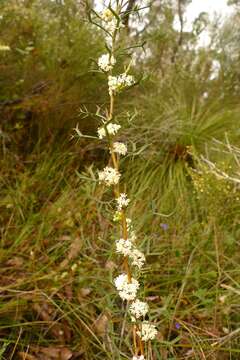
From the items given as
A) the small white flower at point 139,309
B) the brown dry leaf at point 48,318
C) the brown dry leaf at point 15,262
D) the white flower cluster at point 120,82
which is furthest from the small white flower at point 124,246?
A: the brown dry leaf at point 15,262

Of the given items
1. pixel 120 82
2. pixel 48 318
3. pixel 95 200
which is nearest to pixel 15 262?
pixel 48 318

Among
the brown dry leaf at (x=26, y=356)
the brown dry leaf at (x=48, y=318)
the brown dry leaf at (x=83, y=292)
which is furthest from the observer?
the brown dry leaf at (x=83, y=292)

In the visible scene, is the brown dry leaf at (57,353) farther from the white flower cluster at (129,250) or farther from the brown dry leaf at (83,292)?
the white flower cluster at (129,250)

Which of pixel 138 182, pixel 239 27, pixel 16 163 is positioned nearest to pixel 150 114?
pixel 138 182

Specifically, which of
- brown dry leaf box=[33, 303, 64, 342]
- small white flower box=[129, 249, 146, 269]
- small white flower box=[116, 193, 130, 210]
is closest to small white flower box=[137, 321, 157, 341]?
small white flower box=[129, 249, 146, 269]

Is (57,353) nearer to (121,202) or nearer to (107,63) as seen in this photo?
(121,202)
